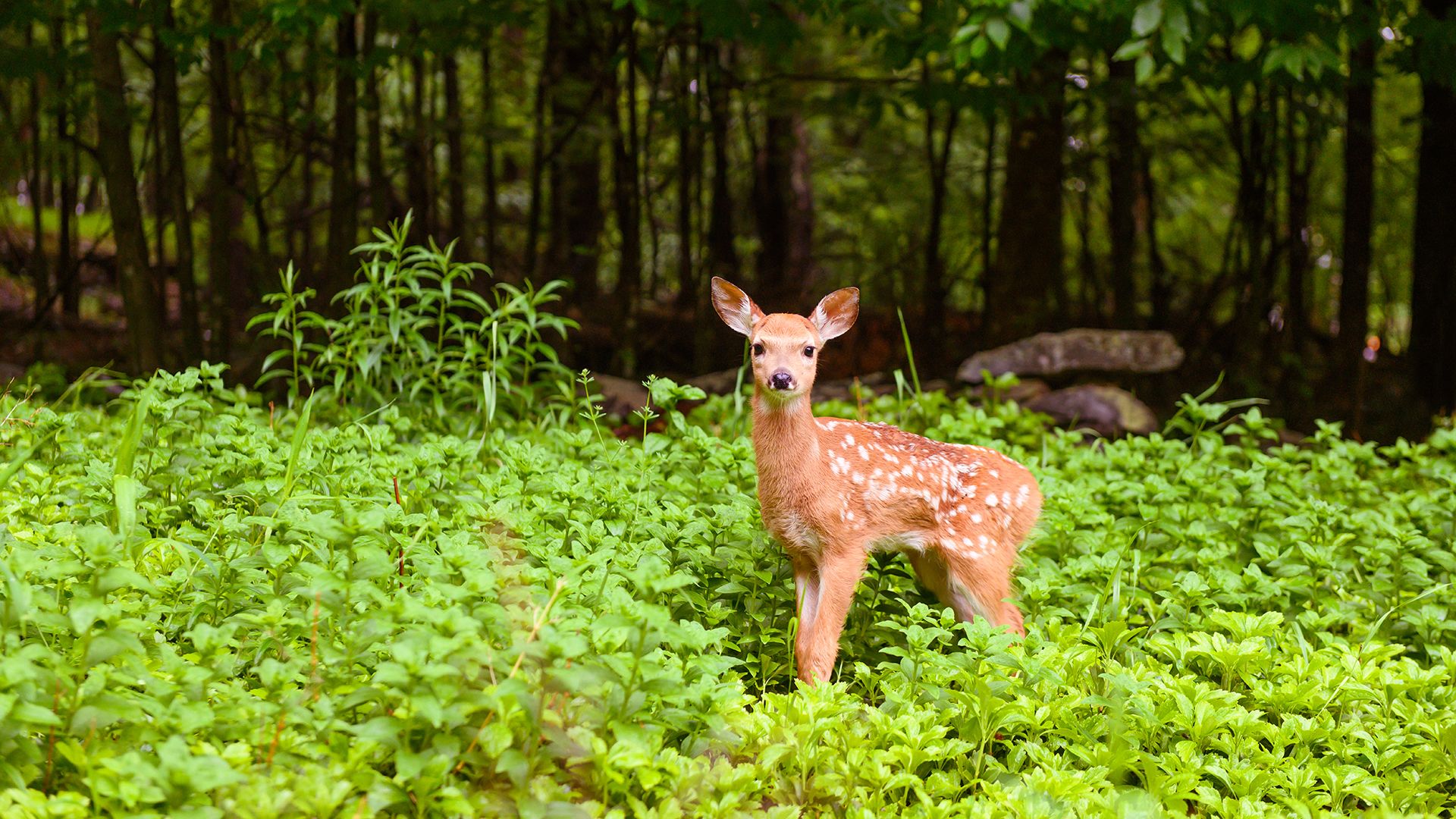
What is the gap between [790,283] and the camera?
11555 mm

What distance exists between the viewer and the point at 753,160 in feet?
40.0

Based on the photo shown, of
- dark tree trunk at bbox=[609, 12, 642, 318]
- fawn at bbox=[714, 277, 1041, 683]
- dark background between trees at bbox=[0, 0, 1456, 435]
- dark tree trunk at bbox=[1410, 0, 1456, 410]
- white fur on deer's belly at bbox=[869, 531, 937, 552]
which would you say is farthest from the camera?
dark tree trunk at bbox=[1410, 0, 1456, 410]

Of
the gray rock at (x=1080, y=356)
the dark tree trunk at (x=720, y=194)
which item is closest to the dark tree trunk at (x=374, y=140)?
the dark tree trunk at (x=720, y=194)

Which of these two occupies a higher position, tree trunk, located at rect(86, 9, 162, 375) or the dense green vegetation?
tree trunk, located at rect(86, 9, 162, 375)

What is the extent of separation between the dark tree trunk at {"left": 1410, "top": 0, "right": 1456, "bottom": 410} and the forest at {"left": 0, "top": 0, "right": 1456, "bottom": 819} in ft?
0.09

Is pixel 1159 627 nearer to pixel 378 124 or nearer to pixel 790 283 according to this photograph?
pixel 378 124

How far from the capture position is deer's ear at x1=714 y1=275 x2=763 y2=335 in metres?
3.78

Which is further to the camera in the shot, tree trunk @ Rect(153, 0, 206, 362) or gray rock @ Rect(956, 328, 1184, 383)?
gray rock @ Rect(956, 328, 1184, 383)

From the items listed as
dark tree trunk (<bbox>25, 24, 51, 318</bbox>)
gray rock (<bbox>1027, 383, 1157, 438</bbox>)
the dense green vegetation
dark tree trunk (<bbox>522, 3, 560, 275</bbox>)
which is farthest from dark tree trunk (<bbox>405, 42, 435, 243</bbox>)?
gray rock (<bbox>1027, 383, 1157, 438</bbox>)

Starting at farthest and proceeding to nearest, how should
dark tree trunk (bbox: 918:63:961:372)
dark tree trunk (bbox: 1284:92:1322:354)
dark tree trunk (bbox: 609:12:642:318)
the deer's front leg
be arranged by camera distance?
1. dark tree trunk (bbox: 1284:92:1322:354)
2. dark tree trunk (bbox: 918:63:961:372)
3. dark tree trunk (bbox: 609:12:642:318)
4. the deer's front leg

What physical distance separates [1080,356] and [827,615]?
5.75m

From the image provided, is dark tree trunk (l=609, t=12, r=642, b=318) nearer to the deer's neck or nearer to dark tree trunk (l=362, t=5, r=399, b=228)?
dark tree trunk (l=362, t=5, r=399, b=228)

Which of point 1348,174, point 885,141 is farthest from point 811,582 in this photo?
point 885,141

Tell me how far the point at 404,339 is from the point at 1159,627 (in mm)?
3602
